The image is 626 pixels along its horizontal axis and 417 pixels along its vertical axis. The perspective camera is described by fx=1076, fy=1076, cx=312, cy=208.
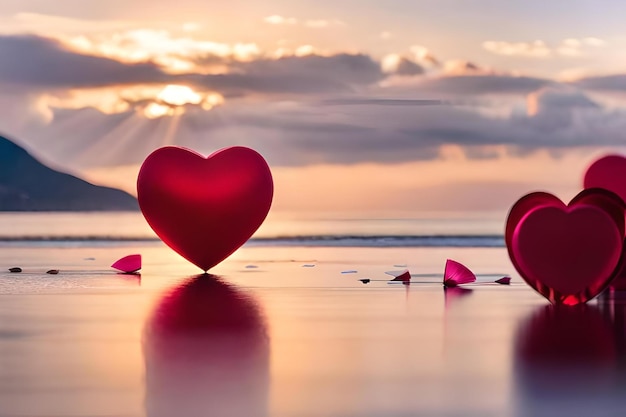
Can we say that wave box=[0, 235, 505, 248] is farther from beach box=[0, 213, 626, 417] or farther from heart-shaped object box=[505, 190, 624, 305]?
heart-shaped object box=[505, 190, 624, 305]

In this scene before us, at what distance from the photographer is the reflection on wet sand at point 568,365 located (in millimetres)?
3818

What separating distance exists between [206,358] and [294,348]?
1.57 feet

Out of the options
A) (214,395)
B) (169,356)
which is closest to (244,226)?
(169,356)

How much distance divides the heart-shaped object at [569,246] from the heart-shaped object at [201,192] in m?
2.80

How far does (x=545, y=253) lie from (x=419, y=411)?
11.3 feet

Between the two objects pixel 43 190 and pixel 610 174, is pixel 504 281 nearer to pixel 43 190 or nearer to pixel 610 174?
pixel 610 174

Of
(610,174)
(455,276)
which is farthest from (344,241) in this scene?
(610,174)

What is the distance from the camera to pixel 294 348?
199 inches

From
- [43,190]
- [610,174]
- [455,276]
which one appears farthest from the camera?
[43,190]

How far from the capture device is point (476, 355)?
490 cm

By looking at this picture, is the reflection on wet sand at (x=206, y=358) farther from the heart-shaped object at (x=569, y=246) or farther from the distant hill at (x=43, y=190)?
the distant hill at (x=43, y=190)

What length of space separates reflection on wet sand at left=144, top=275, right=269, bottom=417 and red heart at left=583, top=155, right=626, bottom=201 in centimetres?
315

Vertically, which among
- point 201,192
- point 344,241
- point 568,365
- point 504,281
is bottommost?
point 568,365

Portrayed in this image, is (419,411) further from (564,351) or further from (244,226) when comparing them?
(244,226)
